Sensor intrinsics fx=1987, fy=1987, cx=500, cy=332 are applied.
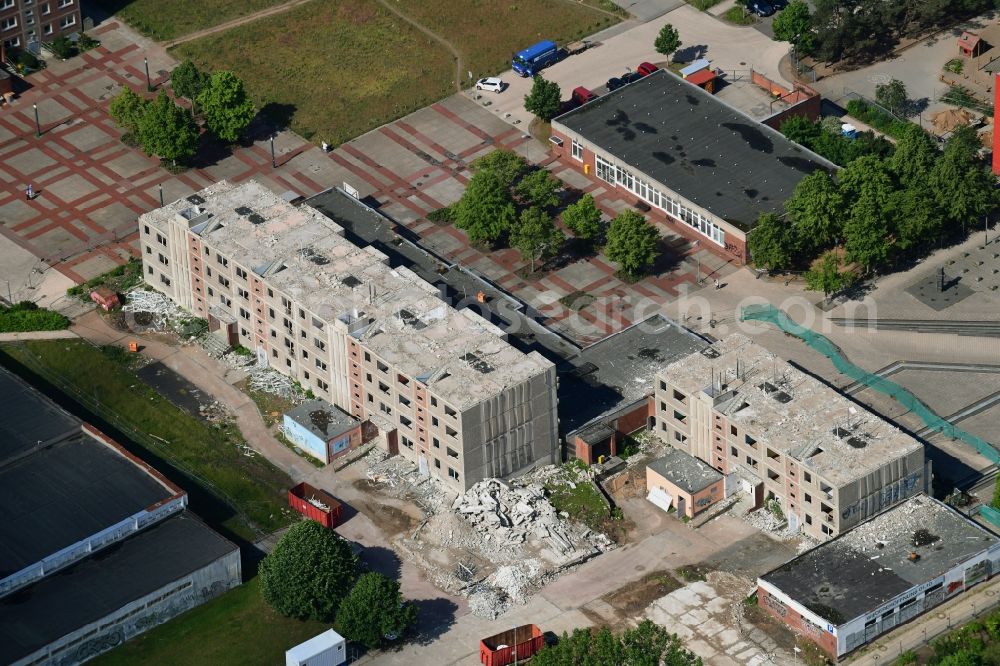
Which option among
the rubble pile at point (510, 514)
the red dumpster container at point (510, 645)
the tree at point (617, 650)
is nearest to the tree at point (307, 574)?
the red dumpster container at point (510, 645)

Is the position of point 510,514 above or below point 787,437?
below

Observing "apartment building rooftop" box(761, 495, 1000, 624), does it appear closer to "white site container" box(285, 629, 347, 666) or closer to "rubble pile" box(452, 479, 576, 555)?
"rubble pile" box(452, 479, 576, 555)

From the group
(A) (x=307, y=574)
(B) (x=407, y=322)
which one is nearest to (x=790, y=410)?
(B) (x=407, y=322)

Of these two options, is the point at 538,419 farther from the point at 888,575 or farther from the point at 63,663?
the point at 63,663

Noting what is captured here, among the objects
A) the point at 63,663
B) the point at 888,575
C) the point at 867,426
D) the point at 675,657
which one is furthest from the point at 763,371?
the point at 63,663

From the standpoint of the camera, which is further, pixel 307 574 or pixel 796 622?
pixel 307 574

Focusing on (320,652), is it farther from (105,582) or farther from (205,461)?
(205,461)

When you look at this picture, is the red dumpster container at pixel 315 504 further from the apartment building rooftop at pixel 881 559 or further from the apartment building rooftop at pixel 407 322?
the apartment building rooftop at pixel 881 559

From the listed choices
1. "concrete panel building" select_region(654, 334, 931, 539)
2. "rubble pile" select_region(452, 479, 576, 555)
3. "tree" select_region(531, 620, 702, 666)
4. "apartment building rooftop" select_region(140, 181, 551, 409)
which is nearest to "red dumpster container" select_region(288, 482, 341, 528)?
"rubble pile" select_region(452, 479, 576, 555)
